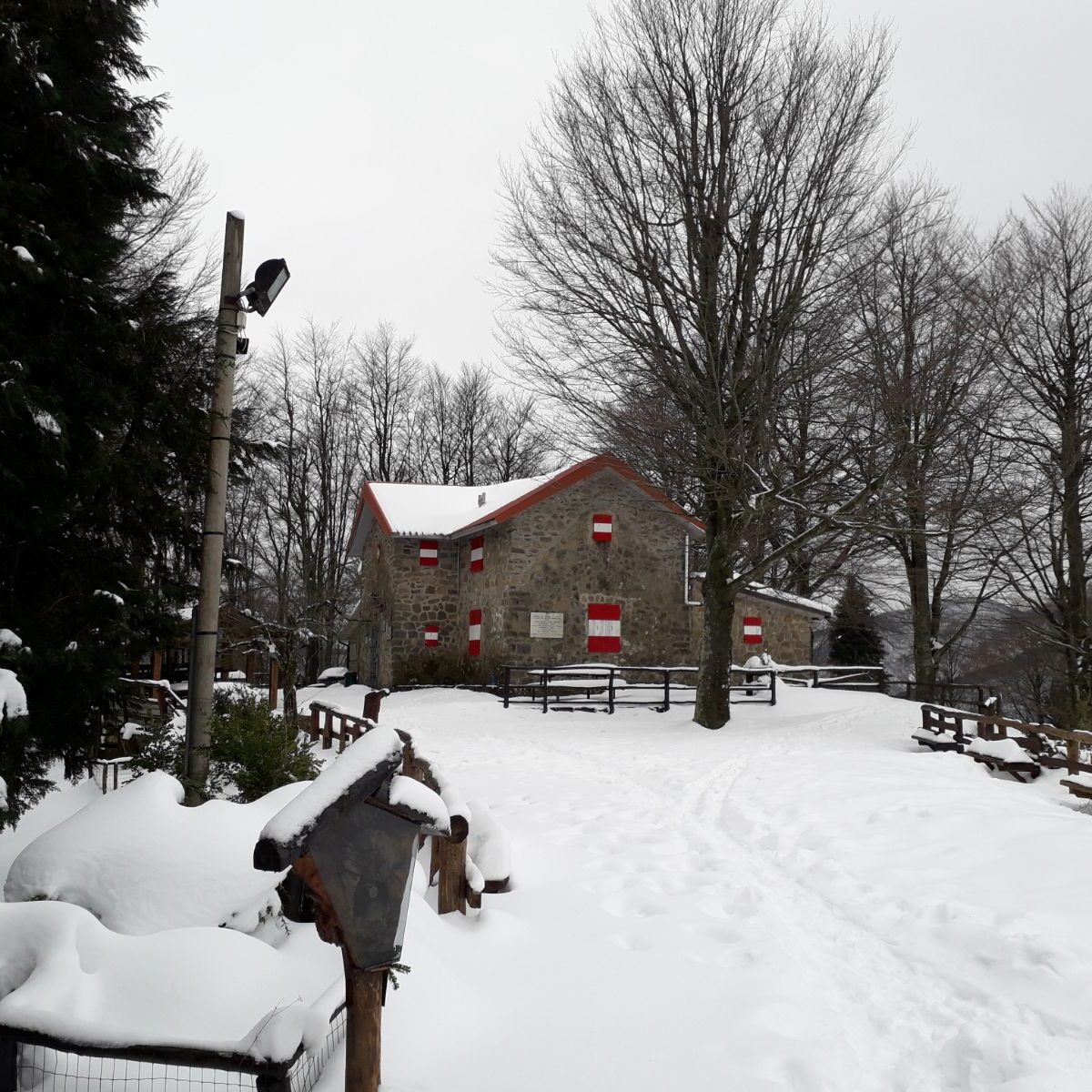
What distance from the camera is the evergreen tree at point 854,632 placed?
28.7m

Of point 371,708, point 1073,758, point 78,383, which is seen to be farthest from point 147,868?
point 1073,758

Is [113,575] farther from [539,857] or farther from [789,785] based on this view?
[789,785]

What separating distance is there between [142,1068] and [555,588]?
18.0m

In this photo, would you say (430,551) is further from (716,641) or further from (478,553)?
(716,641)

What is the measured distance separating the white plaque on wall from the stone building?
0.07ft

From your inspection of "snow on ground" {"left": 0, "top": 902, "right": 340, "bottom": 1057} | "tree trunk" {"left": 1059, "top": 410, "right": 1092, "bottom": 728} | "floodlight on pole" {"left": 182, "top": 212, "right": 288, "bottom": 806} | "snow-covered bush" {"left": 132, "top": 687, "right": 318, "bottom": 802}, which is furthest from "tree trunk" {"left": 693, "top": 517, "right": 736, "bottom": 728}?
"snow on ground" {"left": 0, "top": 902, "right": 340, "bottom": 1057}

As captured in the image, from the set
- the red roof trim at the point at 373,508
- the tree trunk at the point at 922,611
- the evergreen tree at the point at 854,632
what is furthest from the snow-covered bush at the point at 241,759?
the evergreen tree at the point at 854,632

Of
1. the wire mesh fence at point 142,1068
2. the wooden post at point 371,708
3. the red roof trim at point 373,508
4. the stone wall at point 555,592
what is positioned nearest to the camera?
the wire mesh fence at point 142,1068

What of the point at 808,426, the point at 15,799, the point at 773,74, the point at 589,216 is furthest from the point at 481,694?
the point at 15,799

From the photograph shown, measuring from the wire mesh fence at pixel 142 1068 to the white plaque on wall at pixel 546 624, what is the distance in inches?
686

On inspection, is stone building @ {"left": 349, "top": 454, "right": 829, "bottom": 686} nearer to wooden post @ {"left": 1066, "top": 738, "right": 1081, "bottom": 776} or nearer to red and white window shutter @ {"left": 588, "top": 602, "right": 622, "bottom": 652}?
red and white window shutter @ {"left": 588, "top": 602, "right": 622, "bottom": 652}

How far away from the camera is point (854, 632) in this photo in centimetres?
2950

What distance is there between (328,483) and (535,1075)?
33369 mm

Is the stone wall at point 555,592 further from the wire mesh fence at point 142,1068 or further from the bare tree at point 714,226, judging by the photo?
the wire mesh fence at point 142,1068
